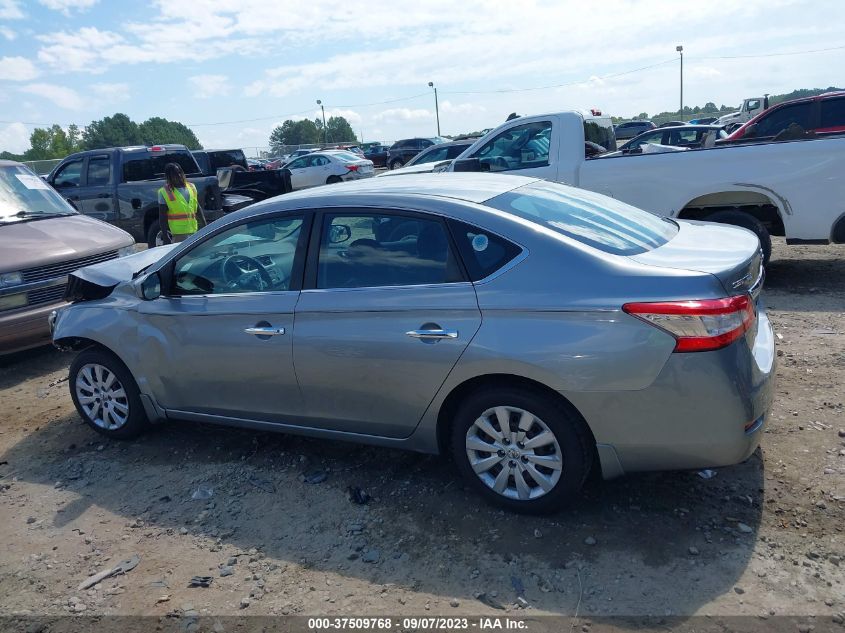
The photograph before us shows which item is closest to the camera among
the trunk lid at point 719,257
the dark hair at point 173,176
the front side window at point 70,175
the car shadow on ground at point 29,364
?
the trunk lid at point 719,257

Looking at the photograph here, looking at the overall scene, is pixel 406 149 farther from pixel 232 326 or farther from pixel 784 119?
pixel 232 326

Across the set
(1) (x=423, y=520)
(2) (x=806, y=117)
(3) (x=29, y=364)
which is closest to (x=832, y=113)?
(2) (x=806, y=117)

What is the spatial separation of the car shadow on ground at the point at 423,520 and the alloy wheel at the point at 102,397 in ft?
0.72

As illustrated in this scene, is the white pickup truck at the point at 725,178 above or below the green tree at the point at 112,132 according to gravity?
below

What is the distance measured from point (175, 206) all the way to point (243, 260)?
13.6 ft

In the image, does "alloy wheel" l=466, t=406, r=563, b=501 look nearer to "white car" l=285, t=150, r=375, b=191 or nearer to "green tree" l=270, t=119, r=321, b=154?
"white car" l=285, t=150, r=375, b=191

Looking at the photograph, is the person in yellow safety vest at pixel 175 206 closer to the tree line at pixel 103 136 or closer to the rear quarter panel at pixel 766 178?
the rear quarter panel at pixel 766 178

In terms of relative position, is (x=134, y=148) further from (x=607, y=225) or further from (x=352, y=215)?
(x=607, y=225)

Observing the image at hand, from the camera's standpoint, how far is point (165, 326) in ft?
14.2

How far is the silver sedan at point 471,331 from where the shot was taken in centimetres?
303

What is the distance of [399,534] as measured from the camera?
348 cm

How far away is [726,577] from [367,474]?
79.9 inches

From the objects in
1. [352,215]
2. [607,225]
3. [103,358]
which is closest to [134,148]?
[103,358]

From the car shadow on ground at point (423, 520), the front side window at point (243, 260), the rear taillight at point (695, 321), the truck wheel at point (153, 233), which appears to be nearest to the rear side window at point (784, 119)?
the car shadow on ground at point (423, 520)
